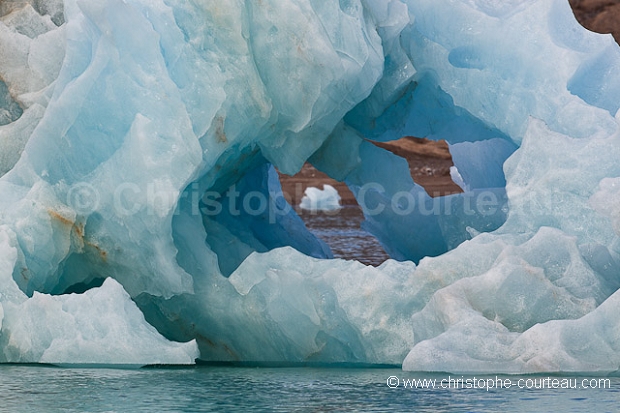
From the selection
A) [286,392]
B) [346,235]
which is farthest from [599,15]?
[286,392]

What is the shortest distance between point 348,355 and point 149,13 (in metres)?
1.68

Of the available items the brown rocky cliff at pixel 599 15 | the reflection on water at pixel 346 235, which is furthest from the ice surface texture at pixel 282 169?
the brown rocky cliff at pixel 599 15

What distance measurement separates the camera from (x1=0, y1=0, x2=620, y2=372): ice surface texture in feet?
13.2

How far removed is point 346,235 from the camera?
513 inches

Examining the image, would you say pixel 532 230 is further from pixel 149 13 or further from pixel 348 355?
pixel 149 13

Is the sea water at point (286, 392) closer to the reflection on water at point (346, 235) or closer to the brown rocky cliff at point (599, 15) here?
the reflection on water at point (346, 235)

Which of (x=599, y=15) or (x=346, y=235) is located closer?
(x=346, y=235)

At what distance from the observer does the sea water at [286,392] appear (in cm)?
306

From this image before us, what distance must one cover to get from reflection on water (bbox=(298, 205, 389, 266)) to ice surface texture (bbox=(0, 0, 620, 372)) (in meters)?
2.95

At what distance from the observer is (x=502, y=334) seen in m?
3.78

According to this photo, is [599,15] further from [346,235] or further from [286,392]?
[286,392]

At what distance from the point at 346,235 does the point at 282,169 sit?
8085 millimetres

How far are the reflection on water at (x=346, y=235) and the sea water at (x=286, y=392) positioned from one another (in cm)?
397

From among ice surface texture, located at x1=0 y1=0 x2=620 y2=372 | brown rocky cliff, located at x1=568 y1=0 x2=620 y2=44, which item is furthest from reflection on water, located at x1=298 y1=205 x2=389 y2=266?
brown rocky cliff, located at x1=568 y1=0 x2=620 y2=44
